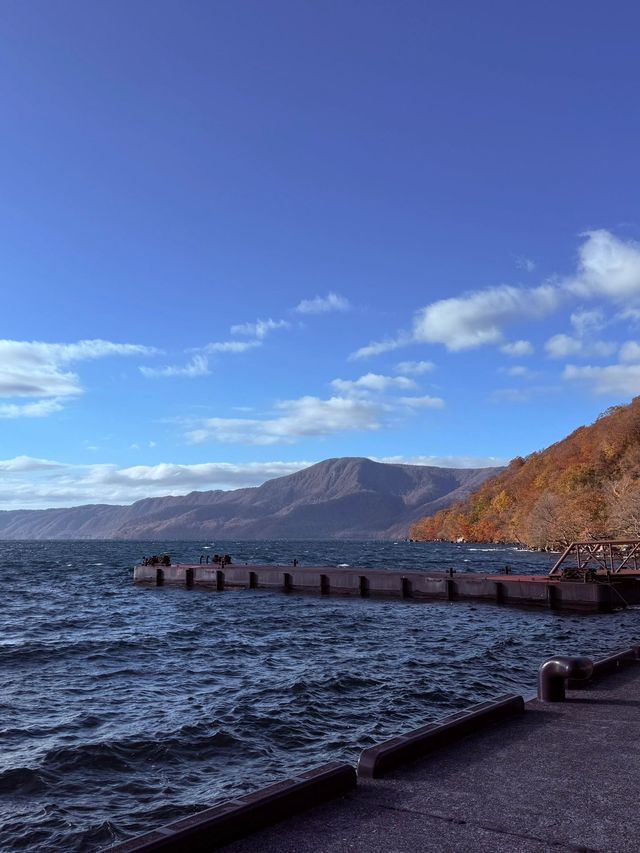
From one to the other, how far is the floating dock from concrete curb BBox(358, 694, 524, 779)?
33.4m

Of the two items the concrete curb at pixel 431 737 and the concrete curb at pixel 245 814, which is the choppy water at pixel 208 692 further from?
the concrete curb at pixel 245 814

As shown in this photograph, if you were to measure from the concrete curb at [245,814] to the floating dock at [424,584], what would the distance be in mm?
37622

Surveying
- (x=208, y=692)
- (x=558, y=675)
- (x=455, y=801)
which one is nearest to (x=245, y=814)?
(x=455, y=801)

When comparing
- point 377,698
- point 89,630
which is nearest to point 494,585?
point 89,630

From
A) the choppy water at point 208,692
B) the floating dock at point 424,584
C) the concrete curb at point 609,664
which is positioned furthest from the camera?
the floating dock at point 424,584

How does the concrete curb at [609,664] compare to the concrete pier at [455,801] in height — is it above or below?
below

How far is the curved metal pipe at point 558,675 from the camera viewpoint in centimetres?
1252

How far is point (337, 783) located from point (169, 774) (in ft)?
21.3

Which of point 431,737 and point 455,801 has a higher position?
point 431,737

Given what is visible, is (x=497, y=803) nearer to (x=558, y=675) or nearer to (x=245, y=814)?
(x=245, y=814)

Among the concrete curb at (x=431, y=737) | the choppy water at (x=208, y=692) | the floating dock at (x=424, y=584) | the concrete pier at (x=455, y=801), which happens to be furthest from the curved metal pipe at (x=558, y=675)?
the floating dock at (x=424, y=584)

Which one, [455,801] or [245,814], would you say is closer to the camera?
[245,814]

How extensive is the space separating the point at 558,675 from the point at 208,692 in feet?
35.7

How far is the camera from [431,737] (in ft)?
30.8
